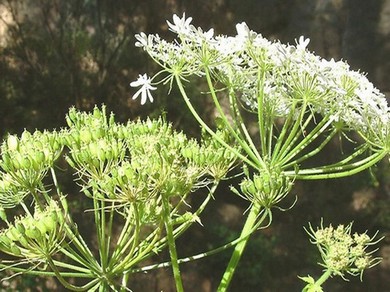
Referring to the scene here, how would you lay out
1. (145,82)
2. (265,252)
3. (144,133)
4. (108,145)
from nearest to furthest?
(108,145) < (144,133) < (145,82) < (265,252)

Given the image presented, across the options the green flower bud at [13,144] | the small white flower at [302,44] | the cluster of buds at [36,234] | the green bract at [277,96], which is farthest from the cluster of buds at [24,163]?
the small white flower at [302,44]

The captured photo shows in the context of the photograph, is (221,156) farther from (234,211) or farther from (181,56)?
(234,211)

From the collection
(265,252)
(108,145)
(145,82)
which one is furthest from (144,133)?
(265,252)

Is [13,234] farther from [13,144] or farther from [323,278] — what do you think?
[323,278]

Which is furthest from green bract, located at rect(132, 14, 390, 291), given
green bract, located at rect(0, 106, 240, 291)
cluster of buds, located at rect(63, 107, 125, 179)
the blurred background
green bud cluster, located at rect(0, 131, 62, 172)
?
the blurred background

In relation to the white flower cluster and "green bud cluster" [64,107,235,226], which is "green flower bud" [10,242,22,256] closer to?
"green bud cluster" [64,107,235,226]

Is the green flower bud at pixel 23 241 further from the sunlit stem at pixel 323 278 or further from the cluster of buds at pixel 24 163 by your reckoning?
the sunlit stem at pixel 323 278

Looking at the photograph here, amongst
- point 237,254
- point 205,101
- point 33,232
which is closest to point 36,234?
point 33,232
